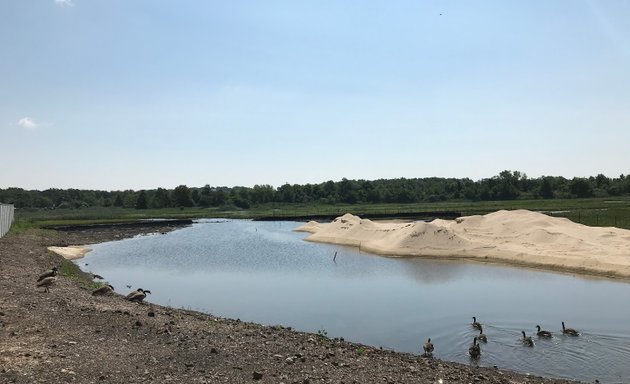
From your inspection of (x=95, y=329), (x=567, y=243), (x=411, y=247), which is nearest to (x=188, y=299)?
(x=95, y=329)

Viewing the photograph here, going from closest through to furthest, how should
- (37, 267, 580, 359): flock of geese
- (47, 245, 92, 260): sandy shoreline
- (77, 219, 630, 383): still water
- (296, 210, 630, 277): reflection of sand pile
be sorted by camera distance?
1. (37, 267, 580, 359): flock of geese
2. (77, 219, 630, 383): still water
3. (296, 210, 630, 277): reflection of sand pile
4. (47, 245, 92, 260): sandy shoreline

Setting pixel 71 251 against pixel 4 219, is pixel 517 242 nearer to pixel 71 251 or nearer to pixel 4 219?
pixel 71 251

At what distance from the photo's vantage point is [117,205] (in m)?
176

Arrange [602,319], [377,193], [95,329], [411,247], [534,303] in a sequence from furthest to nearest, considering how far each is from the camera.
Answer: [377,193]
[411,247]
[534,303]
[602,319]
[95,329]

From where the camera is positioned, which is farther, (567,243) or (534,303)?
(567,243)

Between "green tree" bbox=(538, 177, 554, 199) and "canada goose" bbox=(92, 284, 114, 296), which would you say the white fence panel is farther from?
"green tree" bbox=(538, 177, 554, 199)

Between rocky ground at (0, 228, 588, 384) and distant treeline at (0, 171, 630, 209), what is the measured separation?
143m

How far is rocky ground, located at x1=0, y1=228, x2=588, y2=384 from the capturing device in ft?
36.8

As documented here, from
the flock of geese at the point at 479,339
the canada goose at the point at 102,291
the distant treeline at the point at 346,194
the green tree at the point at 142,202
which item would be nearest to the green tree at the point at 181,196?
the distant treeline at the point at 346,194

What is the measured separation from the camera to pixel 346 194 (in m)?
168

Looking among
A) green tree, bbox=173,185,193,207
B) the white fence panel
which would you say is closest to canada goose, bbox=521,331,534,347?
the white fence panel

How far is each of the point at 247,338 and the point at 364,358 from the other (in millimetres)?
3849

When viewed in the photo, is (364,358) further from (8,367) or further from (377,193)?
(377,193)

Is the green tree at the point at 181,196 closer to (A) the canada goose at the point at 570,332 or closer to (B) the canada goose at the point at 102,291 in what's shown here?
(B) the canada goose at the point at 102,291
